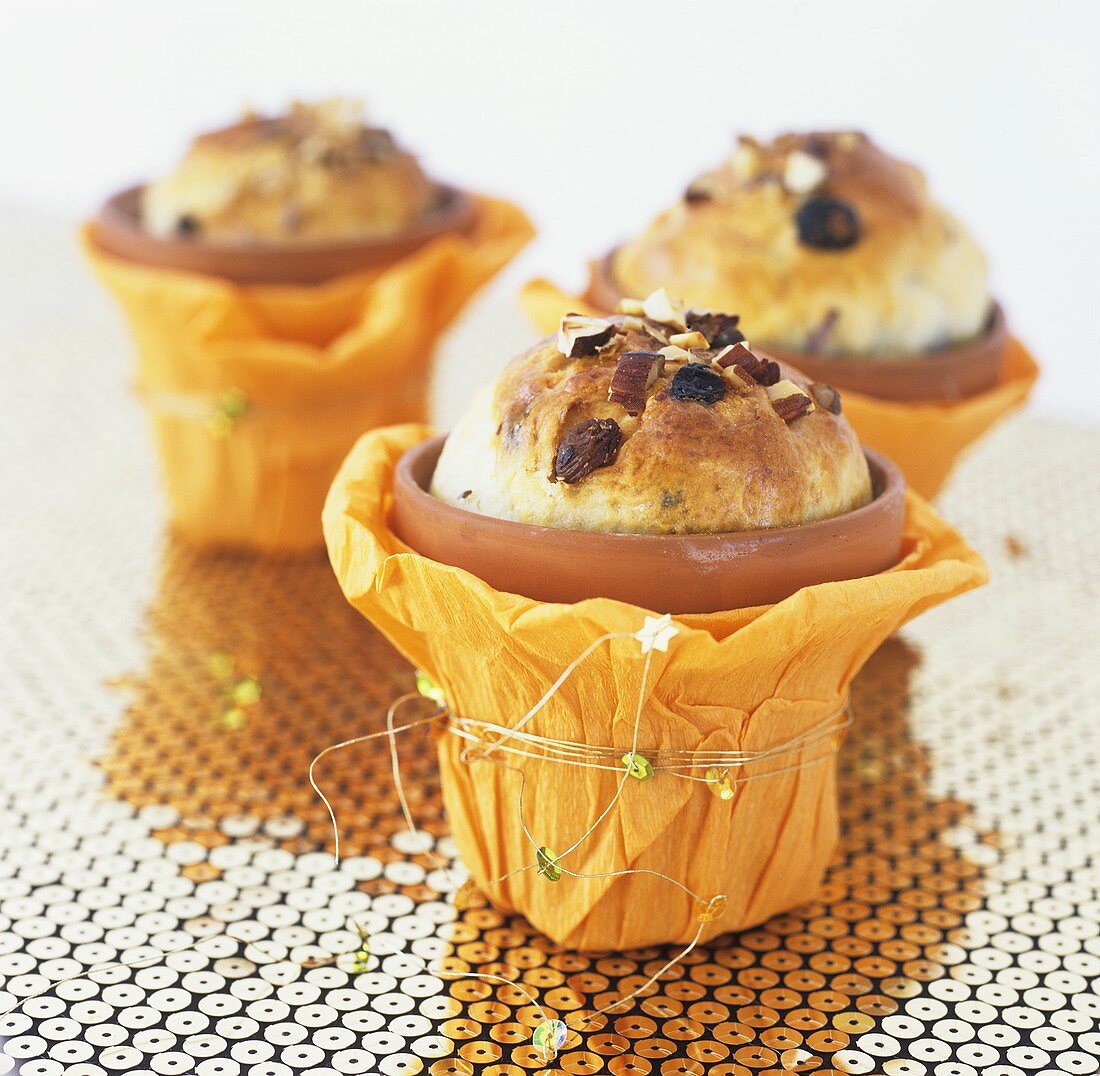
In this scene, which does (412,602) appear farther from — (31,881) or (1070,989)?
(1070,989)

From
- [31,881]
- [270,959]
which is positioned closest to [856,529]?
[270,959]

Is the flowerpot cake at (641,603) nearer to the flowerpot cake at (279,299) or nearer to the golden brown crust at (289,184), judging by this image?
the flowerpot cake at (279,299)

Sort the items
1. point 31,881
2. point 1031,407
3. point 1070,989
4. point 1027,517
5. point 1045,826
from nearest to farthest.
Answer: point 1070,989, point 31,881, point 1045,826, point 1027,517, point 1031,407

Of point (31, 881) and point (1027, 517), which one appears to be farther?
point (1027, 517)

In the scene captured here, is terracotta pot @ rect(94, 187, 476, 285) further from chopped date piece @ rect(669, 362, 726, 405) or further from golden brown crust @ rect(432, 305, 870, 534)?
chopped date piece @ rect(669, 362, 726, 405)

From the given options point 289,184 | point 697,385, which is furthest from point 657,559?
point 289,184

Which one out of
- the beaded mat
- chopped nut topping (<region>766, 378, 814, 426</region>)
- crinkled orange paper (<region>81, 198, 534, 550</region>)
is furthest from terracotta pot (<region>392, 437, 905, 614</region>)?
crinkled orange paper (<region>81, 198, 534, 550</region>)

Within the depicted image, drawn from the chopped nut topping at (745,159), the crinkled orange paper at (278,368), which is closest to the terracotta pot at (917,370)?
the chopped nut topping at (745,159)
